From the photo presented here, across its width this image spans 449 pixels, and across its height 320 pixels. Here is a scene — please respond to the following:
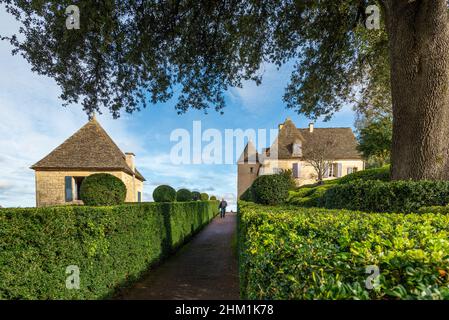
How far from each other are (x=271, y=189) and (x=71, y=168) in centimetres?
1613

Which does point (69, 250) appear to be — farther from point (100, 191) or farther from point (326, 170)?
point (326, 170)

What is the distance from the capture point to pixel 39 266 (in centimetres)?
389

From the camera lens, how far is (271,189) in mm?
10734

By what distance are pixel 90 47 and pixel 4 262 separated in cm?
708

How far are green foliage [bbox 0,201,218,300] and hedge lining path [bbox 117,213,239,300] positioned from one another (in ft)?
1.86

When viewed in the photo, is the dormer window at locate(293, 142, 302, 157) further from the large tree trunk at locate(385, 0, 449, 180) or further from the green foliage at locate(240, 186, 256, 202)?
the large tree trunk at locate(385, 0, 449, 180)

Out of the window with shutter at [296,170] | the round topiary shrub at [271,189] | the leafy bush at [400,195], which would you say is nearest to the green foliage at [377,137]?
the window with shutter at [296,170]

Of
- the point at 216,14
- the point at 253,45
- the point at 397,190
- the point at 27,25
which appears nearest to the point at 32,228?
the point at 27,25

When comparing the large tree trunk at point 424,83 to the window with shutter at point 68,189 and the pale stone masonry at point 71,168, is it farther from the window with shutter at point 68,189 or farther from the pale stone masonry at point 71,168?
the window with shutter at point 68,189

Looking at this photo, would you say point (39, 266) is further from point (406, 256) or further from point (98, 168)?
point (98, 168)

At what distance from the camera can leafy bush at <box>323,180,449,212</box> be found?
5.74 metres

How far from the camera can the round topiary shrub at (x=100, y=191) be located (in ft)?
35.9

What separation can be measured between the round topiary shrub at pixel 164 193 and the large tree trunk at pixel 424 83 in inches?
593
